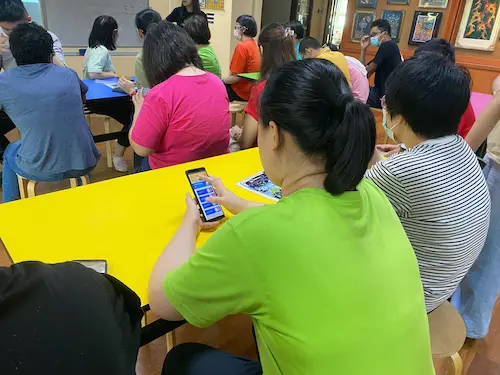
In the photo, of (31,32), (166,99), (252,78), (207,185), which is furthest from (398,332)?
(252,78)

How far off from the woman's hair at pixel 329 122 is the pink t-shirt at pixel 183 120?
0.96 metres

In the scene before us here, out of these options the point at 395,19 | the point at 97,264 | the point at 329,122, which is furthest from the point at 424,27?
the point at 97,264

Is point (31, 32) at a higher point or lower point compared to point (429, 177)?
higher

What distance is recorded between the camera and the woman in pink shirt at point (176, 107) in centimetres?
161

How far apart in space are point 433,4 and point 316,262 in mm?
5704

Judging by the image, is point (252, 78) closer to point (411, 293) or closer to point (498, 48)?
point (411, 293)

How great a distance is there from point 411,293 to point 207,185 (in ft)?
2.24

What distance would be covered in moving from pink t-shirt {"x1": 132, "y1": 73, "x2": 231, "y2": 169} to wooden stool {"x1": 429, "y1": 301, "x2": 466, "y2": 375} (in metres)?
1.11

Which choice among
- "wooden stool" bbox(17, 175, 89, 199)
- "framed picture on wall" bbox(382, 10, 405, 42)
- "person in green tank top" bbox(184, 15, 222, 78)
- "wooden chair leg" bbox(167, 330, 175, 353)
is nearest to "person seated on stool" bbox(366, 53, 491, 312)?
"wooden chair leg" bbox(167, 330, 175, 353)

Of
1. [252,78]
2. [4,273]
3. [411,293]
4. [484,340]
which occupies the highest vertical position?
[4,273]

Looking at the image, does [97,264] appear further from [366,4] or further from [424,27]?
[366,4]

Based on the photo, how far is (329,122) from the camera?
0.70m

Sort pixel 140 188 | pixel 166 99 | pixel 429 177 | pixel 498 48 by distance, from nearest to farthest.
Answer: pixel 429 177
pixel 140 188
pixel 166 99
pixel 498 48

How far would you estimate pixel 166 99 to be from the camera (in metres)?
1.59
